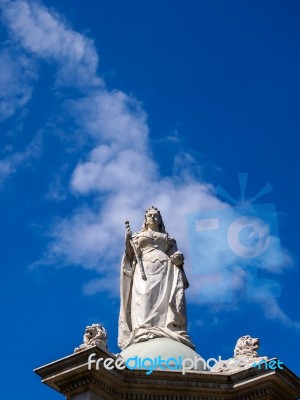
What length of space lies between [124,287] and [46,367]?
4.01 meters

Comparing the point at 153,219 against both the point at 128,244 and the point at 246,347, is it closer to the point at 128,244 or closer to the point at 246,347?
the point at 128,244

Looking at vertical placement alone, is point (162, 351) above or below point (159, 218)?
below

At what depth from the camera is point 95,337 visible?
52.7 ft

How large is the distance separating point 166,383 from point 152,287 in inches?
134

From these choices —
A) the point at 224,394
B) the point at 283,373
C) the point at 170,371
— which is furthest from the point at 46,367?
the point at 283,373

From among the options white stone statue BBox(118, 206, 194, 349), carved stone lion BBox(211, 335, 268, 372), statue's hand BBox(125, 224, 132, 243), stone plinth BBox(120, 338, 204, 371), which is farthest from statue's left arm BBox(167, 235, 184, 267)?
carved stone lion BBox(211, 335, 268, 372)

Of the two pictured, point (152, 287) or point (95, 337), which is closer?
point (95, 337)

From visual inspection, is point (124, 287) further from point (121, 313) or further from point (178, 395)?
point (178, 395)

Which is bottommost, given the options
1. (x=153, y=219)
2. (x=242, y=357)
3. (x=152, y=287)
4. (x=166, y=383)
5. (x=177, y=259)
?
(x=166, y=383)

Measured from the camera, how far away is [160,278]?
1870 cm

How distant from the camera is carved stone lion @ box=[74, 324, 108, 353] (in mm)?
15891

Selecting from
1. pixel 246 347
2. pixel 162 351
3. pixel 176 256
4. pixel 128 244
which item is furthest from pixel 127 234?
pixel 246 347

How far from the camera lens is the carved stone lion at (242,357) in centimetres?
1581
